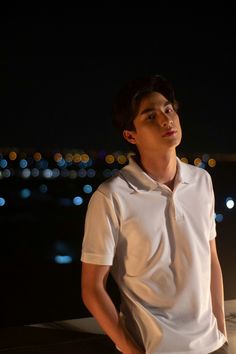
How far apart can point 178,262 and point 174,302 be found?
106 millimetres

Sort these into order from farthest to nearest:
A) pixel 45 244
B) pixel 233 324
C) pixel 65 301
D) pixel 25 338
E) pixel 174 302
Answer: pixel 45 244, pixel 65 301, pixel 233 324, pixel 25 338, pixel 174 302

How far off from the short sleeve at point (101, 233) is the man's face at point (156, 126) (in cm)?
24

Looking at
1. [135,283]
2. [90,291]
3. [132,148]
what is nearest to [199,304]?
Result: [135,283]

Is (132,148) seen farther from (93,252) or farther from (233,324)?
(233,324)

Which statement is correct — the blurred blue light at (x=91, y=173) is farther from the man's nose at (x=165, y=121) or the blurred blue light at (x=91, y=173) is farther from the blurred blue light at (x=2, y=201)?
the man's nose at (x=165, y=121)

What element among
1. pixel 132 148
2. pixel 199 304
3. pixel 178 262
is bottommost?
pixel 199 304

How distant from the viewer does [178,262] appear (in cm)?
128

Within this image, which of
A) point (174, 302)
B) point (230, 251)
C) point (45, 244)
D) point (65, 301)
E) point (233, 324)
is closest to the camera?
point (174, 302)

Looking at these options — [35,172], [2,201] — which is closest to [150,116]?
[2,201]

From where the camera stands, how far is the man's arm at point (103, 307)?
1248 millimetres

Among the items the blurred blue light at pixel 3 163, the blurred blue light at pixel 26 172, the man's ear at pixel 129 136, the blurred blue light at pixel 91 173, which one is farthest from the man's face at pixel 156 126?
the blurred blue light at pixel 26 172

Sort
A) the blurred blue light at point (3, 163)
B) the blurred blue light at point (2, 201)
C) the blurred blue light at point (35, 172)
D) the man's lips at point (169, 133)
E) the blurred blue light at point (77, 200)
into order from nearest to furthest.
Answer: the man's lips at point (169, 133)
the blurred blue light at point (77, 200)
the blurred blue light at point (2, 201)
the blurred blue light at point (3, 163)
the blurred blue light at point (35, 172)

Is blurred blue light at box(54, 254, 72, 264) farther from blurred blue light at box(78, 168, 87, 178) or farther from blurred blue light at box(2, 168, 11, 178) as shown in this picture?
blurred blue light at box(2, 168, 11, 178)

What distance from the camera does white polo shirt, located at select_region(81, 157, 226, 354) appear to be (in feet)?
4.10
